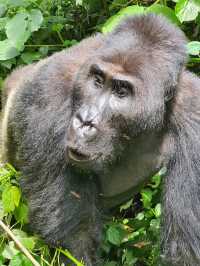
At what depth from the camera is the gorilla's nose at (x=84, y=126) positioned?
357cm

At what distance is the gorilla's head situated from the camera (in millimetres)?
3654

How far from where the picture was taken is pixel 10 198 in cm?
423

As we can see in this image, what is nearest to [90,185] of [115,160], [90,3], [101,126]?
[115,160]

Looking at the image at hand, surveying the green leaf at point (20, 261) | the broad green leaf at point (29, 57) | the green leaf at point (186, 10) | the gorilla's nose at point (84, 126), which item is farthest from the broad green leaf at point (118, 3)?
the green leaf at point (20, 261)

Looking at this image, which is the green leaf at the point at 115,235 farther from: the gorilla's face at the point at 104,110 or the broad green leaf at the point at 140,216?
the gorilla's face at the point at 104,110

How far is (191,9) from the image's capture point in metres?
4.80

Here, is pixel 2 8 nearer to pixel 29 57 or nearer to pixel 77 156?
pixel 29 57

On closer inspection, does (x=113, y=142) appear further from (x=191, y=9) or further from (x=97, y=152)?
(x=191, y=9)

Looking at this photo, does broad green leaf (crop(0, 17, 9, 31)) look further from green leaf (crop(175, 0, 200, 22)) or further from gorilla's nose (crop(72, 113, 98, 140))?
gorilla's nose (crop(72, 113, 98, 140))

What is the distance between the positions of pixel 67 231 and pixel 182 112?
1.05 metres

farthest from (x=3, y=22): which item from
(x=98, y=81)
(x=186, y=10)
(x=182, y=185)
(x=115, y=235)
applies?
(x=182, y=185)

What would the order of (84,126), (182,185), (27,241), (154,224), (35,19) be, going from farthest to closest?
(35,19) < (154,224) < (27,241) < (182,185) < (84,126)

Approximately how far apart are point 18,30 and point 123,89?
1.56 meters

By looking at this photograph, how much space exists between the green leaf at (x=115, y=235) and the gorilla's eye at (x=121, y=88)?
1245 millimetres
